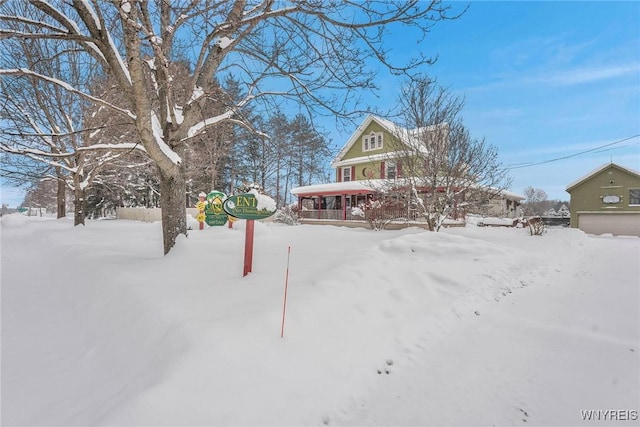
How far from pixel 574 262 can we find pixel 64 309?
11269 mm

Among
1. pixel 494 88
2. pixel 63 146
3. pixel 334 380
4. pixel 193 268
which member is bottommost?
pixel 334 380

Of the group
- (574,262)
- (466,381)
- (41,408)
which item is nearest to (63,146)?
(41,408)

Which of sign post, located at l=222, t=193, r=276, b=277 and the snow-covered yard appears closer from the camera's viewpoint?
the snow-covered yard

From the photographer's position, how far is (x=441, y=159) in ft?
34.5

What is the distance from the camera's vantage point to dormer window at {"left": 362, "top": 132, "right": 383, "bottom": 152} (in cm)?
2314

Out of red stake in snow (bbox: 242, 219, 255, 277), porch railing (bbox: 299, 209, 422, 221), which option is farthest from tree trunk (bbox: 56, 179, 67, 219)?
red stake in snow (bbox: 242, 219, 255, 277)

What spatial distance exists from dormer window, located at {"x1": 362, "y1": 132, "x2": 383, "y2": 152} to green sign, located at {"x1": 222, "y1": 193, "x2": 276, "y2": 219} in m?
19.3

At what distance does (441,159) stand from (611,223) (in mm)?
19201

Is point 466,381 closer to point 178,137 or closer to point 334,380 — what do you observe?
point 334,380

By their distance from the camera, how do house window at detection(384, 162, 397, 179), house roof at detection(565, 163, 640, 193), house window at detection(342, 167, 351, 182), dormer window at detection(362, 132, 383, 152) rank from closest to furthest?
house window at detection(384, 162, 397, 179), house roof at detection(565, 163, 640, 193), dormer window at detection(362, 132, 383, 152), house window at detection(342, 167, 351, 182)

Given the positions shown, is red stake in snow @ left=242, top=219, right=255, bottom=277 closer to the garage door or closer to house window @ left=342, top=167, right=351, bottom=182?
house window @ left=342, top=167, right=351, bottom=182

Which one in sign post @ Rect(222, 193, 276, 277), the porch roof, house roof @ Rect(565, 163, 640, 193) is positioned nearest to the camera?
sign post @ Rect(222, 193, 276, 277)

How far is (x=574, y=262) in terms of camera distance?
8.06 meters

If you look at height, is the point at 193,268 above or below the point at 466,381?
above
